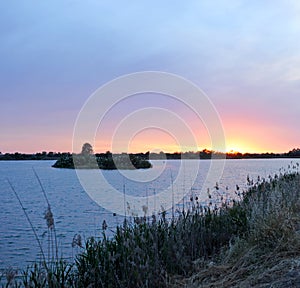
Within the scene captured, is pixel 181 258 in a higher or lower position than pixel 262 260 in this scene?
lower

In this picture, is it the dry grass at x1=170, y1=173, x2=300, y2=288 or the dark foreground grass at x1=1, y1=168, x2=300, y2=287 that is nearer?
the dry grass at x1=170, y1=173, x2=300, y2=288

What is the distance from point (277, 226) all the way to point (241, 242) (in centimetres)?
58

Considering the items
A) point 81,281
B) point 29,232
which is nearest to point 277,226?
point 81,281

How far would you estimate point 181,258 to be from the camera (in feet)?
19.1

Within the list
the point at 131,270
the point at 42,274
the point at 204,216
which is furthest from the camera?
the point at 204,216

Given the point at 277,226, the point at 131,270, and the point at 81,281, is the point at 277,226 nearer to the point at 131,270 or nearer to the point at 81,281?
the point at 131,270

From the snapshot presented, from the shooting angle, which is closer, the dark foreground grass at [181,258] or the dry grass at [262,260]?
the dry grass at [262,260]

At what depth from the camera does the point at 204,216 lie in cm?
762

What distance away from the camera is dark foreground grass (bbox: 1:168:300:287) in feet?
16.0

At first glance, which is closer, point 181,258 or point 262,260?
point 262,260

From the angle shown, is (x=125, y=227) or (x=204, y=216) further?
Result: (x=204, y=216)

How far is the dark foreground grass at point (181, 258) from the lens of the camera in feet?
16.0

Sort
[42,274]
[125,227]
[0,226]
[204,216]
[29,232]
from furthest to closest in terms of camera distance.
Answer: [0,226] < [29,232] < [204,216] < [125,227] < [42,274]

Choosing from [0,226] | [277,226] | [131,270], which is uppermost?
[277,226]
